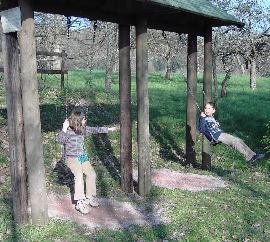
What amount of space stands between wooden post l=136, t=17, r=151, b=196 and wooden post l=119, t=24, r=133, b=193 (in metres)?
0.20

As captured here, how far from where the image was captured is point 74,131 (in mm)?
6633

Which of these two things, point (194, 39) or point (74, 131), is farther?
point (194, 39)

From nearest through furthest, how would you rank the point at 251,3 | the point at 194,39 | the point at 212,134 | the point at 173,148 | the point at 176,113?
the point at 212,134 < the point at 194,39 < the point at 173,148 < the point at 176,113 < the point at 251,3

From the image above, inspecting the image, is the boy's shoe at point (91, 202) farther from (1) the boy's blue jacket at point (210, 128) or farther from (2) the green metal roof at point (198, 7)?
Result: (2) the green metal roof at point (198, 7)

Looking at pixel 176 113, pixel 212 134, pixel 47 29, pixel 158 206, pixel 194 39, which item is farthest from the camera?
pixel 47 29

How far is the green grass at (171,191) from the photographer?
5.89m

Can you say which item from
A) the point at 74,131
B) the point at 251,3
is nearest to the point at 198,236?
the point at 74,131

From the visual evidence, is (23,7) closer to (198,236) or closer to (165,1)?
(165,1)

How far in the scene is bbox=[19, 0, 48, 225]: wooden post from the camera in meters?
5.68

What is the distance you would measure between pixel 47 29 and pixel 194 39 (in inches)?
475

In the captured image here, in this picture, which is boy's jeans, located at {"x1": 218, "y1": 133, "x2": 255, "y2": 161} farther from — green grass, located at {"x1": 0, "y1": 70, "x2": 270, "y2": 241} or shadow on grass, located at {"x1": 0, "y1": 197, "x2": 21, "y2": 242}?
shadow on grass, located at {"x1": 0, "y1": 197, "x2": 21, "y2": 242}

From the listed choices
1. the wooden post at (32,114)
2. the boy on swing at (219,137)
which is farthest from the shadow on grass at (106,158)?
the boy on swing at (219,137)

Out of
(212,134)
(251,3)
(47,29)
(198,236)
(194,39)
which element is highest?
(251,3)

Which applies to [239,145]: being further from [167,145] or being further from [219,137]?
[167,145]
